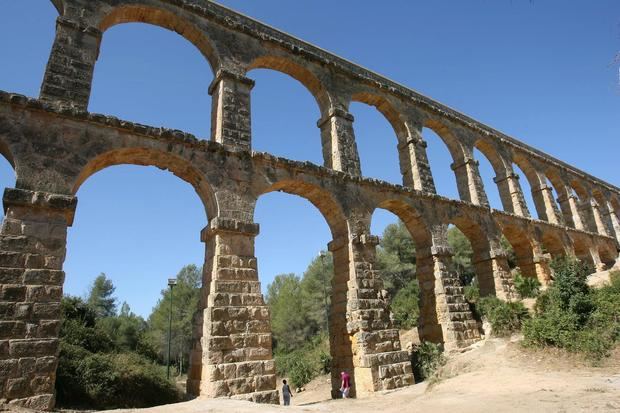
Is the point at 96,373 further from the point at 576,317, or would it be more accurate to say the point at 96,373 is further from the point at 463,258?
the point at 463,258

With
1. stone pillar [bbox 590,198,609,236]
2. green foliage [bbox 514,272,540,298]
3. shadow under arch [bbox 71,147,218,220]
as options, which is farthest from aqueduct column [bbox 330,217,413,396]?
stone pillar [bbox 590,198,609,236]

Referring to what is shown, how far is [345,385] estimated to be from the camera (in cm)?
948

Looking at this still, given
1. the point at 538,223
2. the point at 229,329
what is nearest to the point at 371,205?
the point at 229,329

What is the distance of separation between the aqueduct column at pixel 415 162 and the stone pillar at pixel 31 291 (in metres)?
11.0

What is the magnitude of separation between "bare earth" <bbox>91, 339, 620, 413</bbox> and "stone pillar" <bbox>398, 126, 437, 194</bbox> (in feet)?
18.4

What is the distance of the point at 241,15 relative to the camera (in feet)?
40.0

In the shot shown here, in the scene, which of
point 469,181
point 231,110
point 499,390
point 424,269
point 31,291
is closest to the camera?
point 31,291

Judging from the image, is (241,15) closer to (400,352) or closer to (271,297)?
(400,352)

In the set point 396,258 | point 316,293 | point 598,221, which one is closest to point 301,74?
point 396,258

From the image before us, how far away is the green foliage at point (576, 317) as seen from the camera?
31.6 ft

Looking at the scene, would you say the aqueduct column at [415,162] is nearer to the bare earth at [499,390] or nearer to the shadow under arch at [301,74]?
the shadow under arch at [301,74]

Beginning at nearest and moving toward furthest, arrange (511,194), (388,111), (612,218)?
(388,111) → (511,194) → (612,218)

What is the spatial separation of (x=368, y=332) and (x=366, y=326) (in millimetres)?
149

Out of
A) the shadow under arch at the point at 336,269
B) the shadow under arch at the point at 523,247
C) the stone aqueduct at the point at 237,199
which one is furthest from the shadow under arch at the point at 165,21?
the shadow under arch at the point at 523,247
